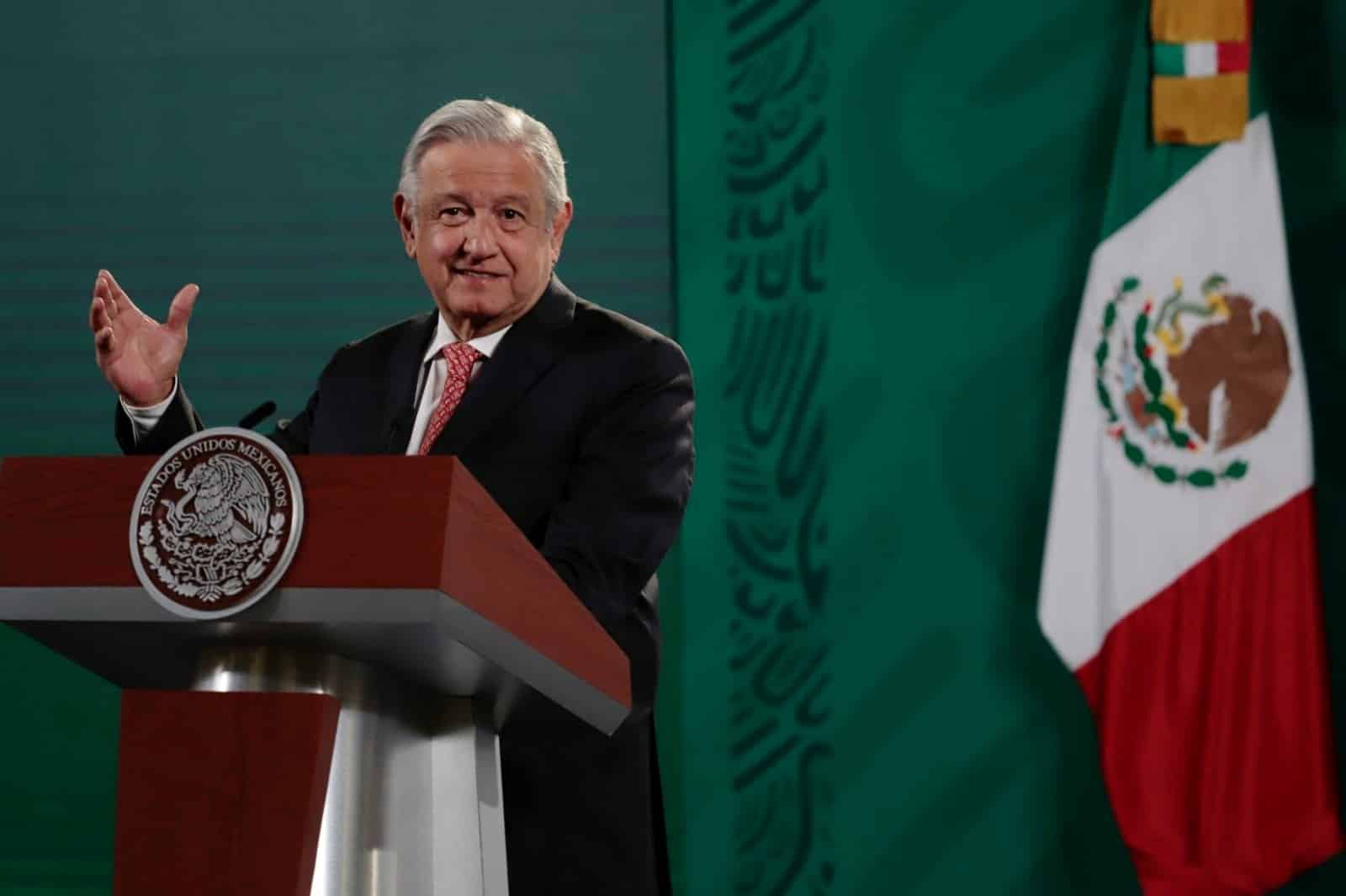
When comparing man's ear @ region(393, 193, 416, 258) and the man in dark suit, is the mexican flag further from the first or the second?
man's ear @ region(393, 193, 416, 258)

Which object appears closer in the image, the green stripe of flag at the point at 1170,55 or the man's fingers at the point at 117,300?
the man's fingers at the point at 117,300

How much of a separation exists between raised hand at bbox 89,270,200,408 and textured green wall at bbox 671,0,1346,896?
2137 mm

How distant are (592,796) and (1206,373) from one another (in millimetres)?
2330

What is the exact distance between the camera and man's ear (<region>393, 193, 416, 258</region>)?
1.96 m

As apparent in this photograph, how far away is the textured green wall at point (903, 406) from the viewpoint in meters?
3.71

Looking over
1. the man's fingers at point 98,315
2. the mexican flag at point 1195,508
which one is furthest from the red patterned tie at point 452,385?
the mexican flag at point 1195,508

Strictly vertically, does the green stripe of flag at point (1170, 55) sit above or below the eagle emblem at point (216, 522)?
above

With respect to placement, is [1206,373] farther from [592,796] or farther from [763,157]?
[592,796]

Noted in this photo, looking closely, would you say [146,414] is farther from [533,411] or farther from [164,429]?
[533,411]

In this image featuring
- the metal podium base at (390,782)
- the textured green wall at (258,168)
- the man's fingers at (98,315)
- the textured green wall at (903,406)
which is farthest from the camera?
the textured green wall at (258,168)

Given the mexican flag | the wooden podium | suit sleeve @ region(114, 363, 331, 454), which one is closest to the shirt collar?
suit sleeve @ region(114, 363, 331, 454)

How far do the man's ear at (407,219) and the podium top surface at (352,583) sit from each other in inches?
30.1

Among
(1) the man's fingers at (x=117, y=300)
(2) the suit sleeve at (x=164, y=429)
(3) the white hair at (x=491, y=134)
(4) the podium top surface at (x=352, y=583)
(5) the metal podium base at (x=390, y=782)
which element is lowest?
(5) the metal podium base at (x=390, y=782)

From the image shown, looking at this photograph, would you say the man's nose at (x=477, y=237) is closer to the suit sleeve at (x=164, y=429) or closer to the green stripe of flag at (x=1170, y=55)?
the suit sleeve at (x=164, y=429)
